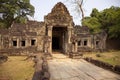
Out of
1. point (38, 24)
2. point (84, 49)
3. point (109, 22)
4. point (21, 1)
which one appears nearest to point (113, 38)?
point (109, 22)

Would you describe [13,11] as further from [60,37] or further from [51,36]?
[51,36]

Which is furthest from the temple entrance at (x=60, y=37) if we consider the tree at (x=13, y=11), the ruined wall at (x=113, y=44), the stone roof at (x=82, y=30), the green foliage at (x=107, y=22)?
the tree at (x=13, y=11)

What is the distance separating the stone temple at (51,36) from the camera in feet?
61.2

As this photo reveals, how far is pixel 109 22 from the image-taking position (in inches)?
1096

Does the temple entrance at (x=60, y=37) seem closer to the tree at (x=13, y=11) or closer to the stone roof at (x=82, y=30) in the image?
the stone roof at (x=82, y=30)

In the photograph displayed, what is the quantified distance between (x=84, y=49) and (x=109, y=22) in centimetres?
803

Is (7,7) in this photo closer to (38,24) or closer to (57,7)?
→ (38,24)

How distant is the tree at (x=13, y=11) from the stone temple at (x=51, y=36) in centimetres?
1444

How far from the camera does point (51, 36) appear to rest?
18453mm

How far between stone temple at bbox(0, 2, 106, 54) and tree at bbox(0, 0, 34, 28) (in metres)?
14.4

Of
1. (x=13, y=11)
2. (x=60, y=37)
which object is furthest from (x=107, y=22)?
(x=13, y=11)

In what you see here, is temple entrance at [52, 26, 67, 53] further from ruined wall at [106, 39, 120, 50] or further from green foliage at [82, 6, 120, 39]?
ruined wall at [106, 39, 120, 50]

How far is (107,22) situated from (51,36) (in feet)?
46.8

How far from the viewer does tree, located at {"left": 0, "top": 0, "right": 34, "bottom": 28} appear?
35.3m
